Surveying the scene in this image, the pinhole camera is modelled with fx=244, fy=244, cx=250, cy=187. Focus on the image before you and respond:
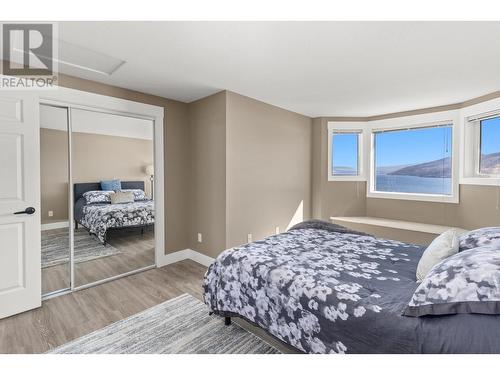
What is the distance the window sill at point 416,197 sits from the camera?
11.6 feet

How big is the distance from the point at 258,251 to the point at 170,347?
0.94 metres

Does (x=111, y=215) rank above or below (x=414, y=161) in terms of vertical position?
below

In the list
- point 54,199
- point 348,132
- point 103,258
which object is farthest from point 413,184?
point 54,199

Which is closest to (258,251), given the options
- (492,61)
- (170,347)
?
(170,347)

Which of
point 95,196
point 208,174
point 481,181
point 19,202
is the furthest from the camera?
point 208,174

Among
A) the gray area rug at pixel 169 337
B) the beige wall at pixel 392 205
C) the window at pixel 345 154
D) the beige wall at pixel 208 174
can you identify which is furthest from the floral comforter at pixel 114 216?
the window at pixel 345 154

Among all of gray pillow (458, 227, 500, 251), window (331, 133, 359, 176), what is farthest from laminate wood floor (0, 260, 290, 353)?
window (331, 133, 359, 176)

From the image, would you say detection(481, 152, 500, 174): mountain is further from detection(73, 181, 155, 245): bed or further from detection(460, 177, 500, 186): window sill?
detection(73, 181, 155, 245): bed

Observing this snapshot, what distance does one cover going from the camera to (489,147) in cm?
318

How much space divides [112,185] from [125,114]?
2.89 feet

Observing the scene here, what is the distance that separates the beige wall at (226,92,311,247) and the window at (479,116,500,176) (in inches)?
92.1

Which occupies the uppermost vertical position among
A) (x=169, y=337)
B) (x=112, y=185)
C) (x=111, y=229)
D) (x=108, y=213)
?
(x=112, y=185)

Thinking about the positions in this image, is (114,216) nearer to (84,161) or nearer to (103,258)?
(103,258)

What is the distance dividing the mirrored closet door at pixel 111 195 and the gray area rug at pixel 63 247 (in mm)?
11
